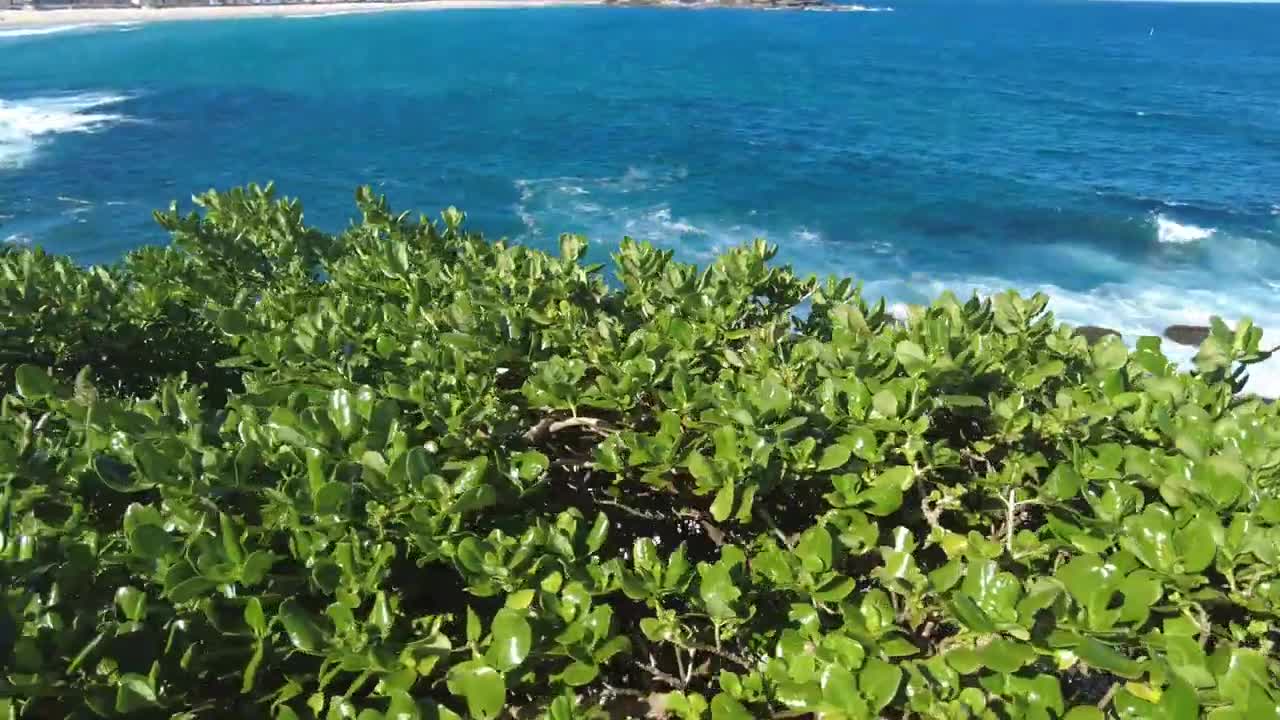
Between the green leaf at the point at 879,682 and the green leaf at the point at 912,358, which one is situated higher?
the green leaf at the point at 912,358

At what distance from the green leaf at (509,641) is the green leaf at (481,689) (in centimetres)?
3

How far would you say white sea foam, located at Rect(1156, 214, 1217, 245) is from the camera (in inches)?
952

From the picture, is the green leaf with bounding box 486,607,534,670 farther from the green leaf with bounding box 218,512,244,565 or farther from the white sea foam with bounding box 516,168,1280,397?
the white sea foam with bounding box 516,168,1280,397

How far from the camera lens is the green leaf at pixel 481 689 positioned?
1870 millimetres

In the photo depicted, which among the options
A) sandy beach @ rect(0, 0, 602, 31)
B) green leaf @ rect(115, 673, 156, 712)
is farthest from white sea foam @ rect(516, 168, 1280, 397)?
sandy beach @ rect(0, 0, 602, 31)

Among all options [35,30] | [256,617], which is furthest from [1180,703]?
[35,30]

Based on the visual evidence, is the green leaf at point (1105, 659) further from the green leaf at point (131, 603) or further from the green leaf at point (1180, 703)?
the green leaf at point (131, 603)

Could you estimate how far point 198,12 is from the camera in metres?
85.3

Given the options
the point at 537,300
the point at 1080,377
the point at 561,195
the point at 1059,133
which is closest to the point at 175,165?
the point at 561,195

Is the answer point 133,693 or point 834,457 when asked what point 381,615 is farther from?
point 834,457

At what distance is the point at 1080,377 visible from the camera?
3.09 m

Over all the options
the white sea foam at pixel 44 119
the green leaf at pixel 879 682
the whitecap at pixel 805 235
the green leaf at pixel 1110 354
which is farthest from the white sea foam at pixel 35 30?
the green leaf at pixel 879 682

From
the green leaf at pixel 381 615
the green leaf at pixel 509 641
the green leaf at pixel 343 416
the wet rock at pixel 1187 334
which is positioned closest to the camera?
the green leaf at pixel 509 641

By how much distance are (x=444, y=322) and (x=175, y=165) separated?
30.1m
